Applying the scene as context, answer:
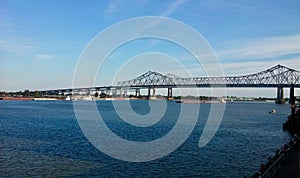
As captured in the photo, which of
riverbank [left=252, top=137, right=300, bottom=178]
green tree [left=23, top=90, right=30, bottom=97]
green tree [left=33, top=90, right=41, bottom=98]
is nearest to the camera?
riverbank [left=252, top=137, right=300, bottom=178]

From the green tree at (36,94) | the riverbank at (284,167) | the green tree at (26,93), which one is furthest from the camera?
the green tree at (26,93)

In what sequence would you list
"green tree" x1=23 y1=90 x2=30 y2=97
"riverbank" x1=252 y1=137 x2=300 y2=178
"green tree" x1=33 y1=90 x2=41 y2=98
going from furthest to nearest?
"green tree" x1=23 y1=90 x2=30 y2=97 < "green tree" x1=33 y1=90 x2=41 y2=98 < "riverbank" x1=252 y1=137 x2=300 y2=178

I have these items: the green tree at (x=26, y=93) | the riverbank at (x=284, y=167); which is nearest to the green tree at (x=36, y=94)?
the green tree at (x=26, y=93)

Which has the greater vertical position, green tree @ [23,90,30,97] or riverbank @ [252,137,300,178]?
green tree @ [23,90,30,97]

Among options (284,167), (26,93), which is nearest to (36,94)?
(26,93)

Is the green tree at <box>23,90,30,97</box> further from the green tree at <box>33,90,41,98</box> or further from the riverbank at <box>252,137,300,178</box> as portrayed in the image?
the riverbank at <box>252,137,300,178</box>

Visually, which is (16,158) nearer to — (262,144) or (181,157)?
(181,157)

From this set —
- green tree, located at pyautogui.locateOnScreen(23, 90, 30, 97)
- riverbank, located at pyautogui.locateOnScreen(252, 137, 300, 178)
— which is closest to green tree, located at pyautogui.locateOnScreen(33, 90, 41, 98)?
green tree, located at pyautogui.locateOnScreen(23, 90, 30, 97)

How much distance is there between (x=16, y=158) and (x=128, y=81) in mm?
163968

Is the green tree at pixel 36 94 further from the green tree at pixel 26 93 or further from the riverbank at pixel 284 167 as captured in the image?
the riverbank at pixel 284 167

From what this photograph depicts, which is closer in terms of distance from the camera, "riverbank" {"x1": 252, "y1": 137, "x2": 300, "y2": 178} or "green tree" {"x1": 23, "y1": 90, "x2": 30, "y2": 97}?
"riverbank" {"x1": 252, "y1": 137, "x2": 300, "y2": 178}

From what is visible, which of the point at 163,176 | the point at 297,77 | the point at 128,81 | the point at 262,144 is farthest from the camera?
the point at 128,81

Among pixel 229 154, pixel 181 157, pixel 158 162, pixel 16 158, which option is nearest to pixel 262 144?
pixel 229 154

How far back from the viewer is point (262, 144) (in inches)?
1092
